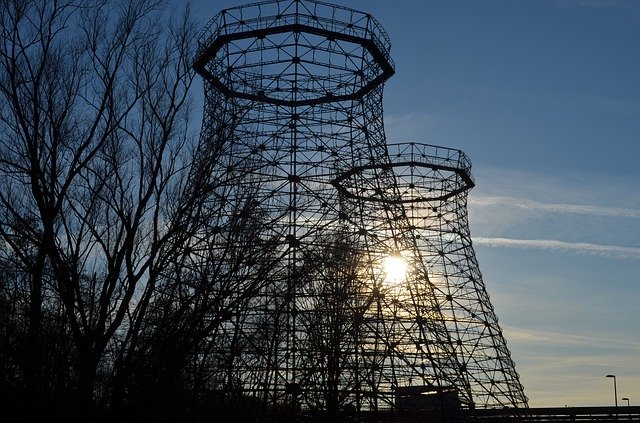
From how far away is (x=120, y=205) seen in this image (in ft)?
63.4

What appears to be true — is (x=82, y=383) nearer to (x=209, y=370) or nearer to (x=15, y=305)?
(x=209, y=370)

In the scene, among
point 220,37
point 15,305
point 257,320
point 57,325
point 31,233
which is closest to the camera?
point 31,233

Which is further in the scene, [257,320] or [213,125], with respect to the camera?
[213,125]

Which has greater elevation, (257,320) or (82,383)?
(257,320)

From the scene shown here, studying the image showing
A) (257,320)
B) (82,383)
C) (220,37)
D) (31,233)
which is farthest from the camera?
(220,37)

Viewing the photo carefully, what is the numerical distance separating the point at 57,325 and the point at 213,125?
13.9 meters

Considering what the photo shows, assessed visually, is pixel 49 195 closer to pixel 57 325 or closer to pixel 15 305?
pixel 57 325

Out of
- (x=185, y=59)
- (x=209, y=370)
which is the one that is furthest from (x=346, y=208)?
(x=185, y=59)

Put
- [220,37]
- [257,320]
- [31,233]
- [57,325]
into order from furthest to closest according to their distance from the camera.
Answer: [220,37]
[257,320]
[57,325]
[31,233]

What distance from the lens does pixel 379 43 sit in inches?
1384

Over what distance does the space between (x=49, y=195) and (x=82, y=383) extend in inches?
170

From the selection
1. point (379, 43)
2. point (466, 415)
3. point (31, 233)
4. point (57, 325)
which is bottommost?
point (466, 415)

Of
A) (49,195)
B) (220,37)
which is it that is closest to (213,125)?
(220,37)

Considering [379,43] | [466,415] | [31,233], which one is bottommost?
[466,415]
